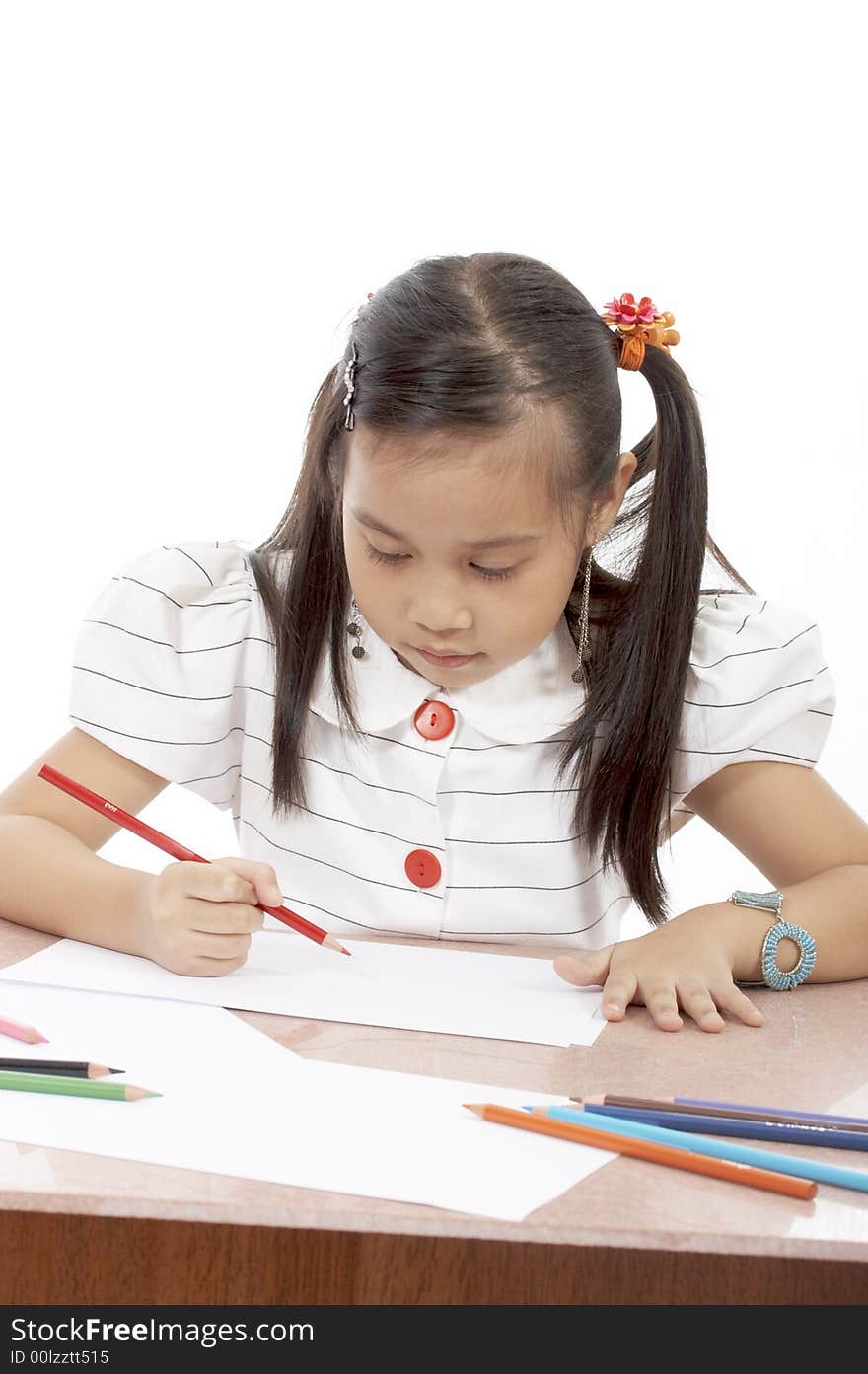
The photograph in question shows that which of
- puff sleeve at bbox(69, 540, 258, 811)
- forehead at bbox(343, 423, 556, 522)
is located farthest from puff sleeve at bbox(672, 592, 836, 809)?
puff sleeve at bbox(69, 540, 258, 811)

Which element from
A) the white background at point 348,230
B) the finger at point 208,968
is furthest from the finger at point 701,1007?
the white background at point 348,230

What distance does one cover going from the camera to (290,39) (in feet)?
6.66

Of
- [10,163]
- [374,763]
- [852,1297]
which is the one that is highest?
[10,163]

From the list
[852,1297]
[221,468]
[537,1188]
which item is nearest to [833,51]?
[221,468]

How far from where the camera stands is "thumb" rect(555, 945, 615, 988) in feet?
2.74

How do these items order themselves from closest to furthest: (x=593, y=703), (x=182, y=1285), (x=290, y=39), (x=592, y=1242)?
(x=592, y=1242) < (x=182, y=1285) < (x=593, y=703) < (x=290, y=39)

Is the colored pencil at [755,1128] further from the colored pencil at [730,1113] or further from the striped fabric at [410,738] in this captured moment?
the striped fabric at [410,738]

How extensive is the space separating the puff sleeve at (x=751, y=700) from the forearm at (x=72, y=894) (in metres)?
0.39

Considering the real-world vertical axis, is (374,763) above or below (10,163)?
below

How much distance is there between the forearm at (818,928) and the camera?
88 centimetres

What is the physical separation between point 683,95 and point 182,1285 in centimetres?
179

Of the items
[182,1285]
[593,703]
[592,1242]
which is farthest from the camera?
[593,703]

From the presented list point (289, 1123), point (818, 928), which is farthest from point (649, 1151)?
point (818, 928)

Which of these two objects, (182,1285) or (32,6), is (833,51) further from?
(182,1285)
